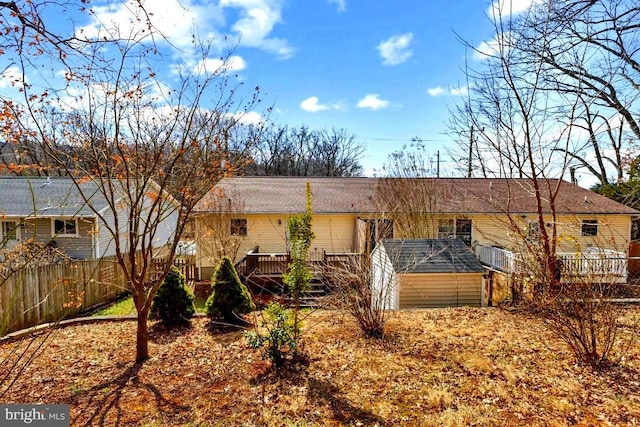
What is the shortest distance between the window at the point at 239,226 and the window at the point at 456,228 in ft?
27.9

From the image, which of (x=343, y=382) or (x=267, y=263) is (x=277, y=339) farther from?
(x=267, y=263)

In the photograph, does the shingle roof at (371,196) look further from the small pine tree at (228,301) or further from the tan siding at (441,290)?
the small pine tree at (228,301)

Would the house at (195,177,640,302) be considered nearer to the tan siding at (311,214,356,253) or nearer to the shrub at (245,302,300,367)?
the tan siding at (311,214,356,253)

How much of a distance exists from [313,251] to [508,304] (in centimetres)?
828

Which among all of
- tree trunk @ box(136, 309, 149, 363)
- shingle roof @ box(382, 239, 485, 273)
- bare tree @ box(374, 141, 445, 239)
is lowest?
tree trunk @ box(136, 309, 149, 363)

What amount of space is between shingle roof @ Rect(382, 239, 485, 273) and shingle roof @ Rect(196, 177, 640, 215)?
5.23 m

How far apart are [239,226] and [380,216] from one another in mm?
5993

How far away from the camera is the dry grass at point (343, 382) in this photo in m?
3.70

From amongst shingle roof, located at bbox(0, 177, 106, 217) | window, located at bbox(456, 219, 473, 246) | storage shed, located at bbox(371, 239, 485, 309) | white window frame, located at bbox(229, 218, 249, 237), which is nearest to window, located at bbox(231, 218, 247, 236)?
white window frame, located at bbox(229, 218, 249, 237)

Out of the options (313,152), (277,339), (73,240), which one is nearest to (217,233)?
(73,240)

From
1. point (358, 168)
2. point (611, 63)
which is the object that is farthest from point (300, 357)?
point (358, 168)

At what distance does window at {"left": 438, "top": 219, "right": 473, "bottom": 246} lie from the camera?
15.2 m

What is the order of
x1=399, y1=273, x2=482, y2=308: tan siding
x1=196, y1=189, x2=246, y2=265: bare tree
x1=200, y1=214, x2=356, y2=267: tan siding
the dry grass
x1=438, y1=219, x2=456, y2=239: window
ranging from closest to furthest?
the dry grass → x1=399, y1=273, x2=482, y2=308: tan siding → x1=196, y1=189, x2=246, y2=265: bare tree → x1=200, y1=214, x2=356, y2=267: tan siding → x1=438, y1=219, x2=456, y2=239: window

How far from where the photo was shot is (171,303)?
6590mm
